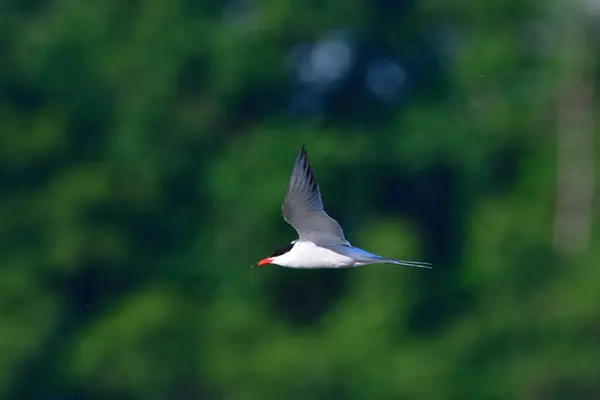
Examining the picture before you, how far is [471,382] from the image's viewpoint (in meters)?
11.6

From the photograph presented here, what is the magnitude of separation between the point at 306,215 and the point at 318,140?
7.67m

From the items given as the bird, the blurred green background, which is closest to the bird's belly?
the bird

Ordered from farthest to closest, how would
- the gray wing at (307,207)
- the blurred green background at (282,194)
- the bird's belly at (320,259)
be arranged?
the blurred green background at (282,194)
the bird's belly at (320,259)
the gray wing at (307,207)

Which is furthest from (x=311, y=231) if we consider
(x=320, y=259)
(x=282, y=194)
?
(x=282, y=194)

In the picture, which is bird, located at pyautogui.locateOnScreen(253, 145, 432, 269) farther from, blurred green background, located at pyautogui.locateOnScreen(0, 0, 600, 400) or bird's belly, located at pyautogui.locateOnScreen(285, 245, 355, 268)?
blurred green background, located at pyautogui.locateOnScreen(0, 0, 600, 400)

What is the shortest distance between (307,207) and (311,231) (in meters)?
0.20

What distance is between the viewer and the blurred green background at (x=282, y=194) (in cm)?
1195

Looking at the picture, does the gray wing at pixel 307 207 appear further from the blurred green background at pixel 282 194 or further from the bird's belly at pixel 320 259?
the blurred green background at pixel 282 194

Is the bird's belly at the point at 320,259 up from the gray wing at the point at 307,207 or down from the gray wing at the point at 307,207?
down

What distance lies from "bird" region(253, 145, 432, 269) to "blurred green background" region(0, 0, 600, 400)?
5617 millimetres

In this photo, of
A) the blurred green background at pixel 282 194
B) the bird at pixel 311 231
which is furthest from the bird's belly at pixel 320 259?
the blurred green background at pixel 282 194

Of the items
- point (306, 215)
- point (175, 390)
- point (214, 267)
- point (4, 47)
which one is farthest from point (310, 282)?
point (306, 215)

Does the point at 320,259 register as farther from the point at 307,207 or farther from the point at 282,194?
the point at 282,194

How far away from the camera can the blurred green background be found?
1195 centimetres
